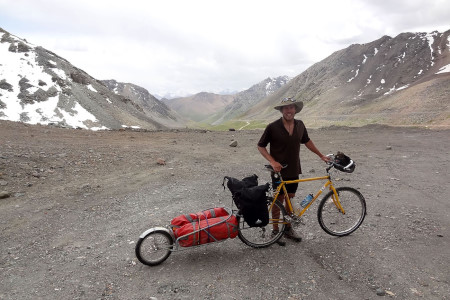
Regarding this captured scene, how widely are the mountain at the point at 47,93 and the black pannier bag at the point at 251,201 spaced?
3810 centimetres

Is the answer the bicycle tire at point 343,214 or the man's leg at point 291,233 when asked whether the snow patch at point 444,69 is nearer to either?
the bicycle tire at point 343,214

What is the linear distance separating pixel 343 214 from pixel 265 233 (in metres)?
1.90

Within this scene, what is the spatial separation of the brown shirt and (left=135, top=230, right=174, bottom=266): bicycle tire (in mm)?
2695

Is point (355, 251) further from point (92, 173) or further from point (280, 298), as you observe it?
point (92, 173)

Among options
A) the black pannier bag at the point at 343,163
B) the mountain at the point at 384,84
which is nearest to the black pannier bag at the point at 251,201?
the black pannier bag at the point at 343,163

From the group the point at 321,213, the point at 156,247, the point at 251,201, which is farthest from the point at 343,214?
the point at 156,247

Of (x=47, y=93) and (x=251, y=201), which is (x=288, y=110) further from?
(x=47, y=93)

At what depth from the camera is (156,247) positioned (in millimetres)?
5750

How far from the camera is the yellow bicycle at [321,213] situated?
6.20 metres

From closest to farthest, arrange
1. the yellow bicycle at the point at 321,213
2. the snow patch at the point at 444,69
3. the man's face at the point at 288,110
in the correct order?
the man's face at the point at 288,110, the yellow bicycle at the point at 321,213, the snow patch at the point at 444,69

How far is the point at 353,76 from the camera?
396ft

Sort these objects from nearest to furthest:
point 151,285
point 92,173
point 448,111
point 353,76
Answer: point 151,285
point 92,173
point 448,111
point 353,76

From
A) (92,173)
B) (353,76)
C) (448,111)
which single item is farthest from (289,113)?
(353,76)

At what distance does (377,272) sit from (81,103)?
50152 mm
